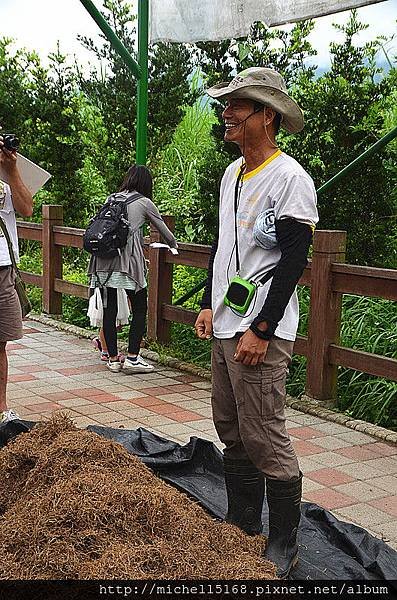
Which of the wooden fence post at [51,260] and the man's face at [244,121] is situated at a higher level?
the man's face at [244,121]

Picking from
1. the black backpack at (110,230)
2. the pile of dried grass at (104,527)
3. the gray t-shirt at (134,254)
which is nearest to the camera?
the pile of dried grass at (104,527)

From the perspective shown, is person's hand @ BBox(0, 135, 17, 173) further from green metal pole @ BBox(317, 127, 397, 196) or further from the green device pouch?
green metal pole @ BBox(317, 127, 397, 196)

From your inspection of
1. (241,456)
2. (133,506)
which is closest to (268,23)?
(241,456)

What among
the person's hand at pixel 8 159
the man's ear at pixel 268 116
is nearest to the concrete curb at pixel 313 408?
the person's hand at pixel 8 159

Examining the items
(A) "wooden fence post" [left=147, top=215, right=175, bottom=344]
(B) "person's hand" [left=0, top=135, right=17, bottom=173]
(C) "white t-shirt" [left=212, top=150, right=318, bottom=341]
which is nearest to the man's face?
(C) "white t-shirt" [left=212, top=150, right=318, bottom=341]

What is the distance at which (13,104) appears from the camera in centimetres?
1204

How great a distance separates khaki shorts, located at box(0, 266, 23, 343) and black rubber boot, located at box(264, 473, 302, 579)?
2.30 meters

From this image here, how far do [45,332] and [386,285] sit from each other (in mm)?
4146

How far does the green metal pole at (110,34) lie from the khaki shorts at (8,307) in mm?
2779

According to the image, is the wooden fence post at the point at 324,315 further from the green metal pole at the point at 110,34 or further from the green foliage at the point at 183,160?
the green foliage at the point at 183,160

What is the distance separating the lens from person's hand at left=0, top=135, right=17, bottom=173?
16.4 ft

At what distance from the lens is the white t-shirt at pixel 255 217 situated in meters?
3.20

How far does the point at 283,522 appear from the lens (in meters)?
3.38

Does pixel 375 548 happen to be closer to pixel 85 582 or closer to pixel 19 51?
pixel 85 582
